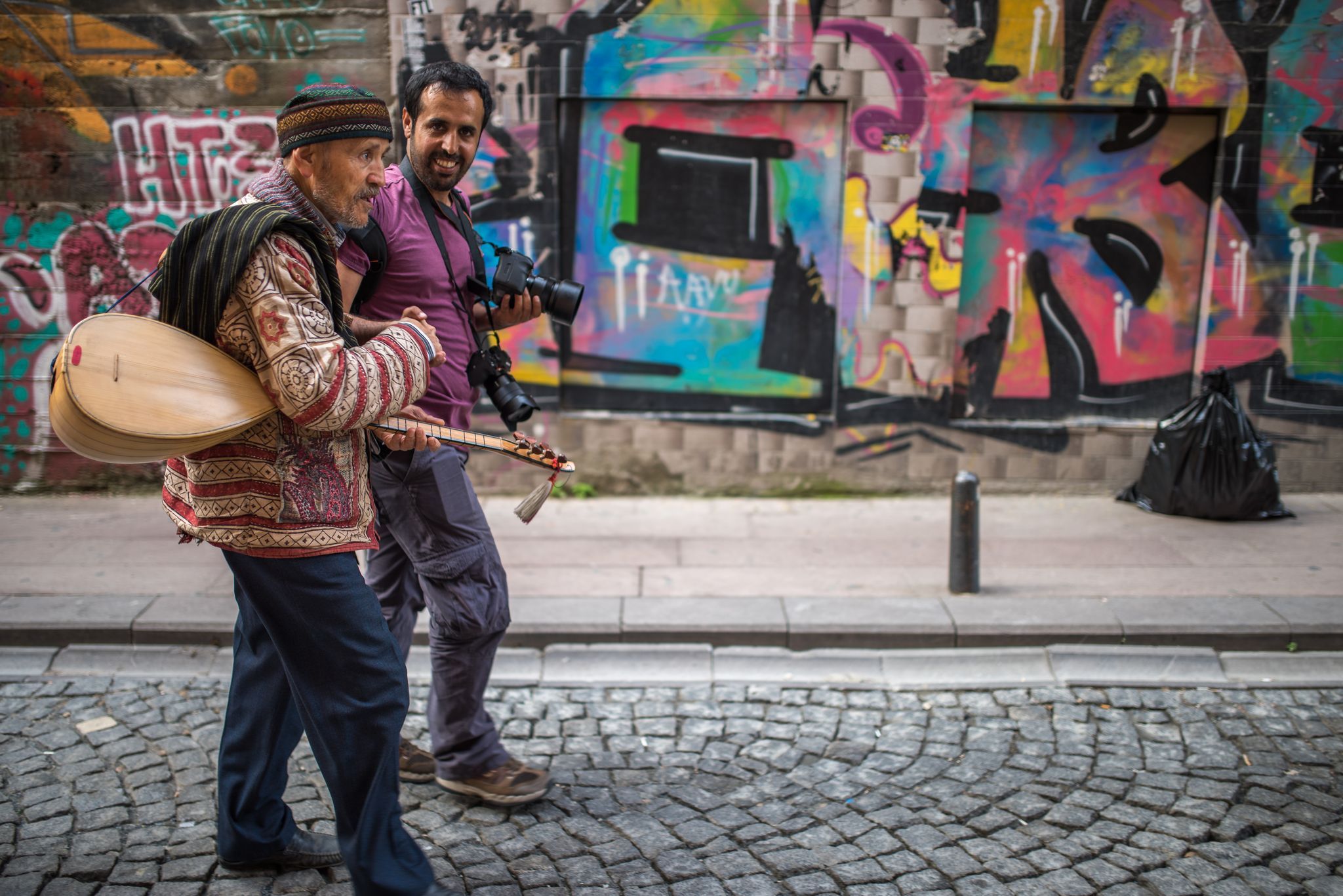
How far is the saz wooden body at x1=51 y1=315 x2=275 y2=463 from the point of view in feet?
6.61

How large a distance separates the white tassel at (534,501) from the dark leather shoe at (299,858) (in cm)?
104

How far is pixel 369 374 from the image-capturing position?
89.6 inches

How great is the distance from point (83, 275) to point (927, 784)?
6.02 metres

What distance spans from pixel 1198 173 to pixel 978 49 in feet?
5.48

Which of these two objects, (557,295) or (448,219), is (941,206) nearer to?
(557,295)

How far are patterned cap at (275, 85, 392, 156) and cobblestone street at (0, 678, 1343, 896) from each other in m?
1.96

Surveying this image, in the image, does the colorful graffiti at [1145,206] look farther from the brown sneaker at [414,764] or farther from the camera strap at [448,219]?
the brown sneaker at [414,764]

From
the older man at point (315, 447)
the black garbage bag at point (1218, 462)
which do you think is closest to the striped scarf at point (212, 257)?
the older man at point (315, 447)

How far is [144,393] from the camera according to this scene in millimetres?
2096

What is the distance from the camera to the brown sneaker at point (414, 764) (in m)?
3.43

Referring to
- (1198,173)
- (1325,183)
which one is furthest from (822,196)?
(1325,183)

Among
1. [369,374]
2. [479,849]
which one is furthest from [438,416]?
[479,849]

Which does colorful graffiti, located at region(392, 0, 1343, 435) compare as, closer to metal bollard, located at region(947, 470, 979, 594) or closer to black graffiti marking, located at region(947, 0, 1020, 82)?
black graffiti marking, located at region(947, 0, 1020, 82)

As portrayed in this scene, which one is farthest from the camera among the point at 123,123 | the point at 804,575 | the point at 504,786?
the point at 123,123
